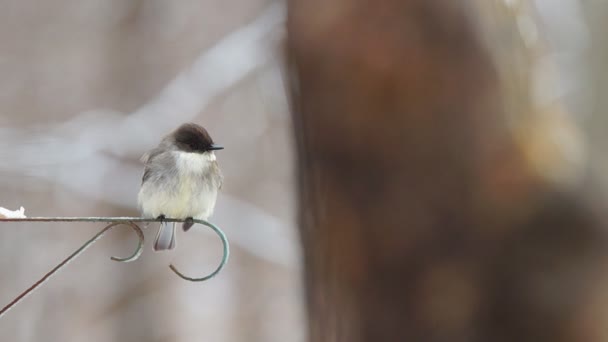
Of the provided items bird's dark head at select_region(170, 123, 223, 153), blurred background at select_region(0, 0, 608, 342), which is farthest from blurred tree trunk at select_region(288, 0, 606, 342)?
blurred background at select_region(0, 0, 608, 342)

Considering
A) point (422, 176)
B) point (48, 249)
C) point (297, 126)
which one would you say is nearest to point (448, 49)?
point (422, 176)

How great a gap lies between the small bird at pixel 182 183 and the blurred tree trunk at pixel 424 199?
0.70 meters

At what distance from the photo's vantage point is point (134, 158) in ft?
18.5

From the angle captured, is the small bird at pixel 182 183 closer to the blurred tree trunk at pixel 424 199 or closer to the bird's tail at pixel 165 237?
the bird's tail at pixel 165 237

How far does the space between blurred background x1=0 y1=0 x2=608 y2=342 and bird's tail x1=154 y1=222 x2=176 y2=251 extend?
2.40m

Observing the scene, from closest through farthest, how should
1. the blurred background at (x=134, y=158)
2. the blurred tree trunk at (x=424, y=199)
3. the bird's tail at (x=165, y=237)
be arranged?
1. the blurred tree trunk at (x=424, y=199)
2. the bird's tail at (x=165, y=237)
3. the blurred background at (x=134, y=158)

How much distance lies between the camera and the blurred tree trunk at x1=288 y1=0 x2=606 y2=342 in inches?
59.4

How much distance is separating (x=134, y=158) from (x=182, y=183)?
3353 mm

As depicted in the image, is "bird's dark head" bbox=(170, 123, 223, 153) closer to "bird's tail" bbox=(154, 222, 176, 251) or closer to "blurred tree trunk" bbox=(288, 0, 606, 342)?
"bird's tail" bbox=(154, 222, 176, 251)

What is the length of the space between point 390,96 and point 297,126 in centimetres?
22

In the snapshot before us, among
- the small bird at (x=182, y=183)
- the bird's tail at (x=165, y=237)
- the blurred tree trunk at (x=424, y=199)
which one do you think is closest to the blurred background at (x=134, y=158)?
the small bird at (x=182, y=183)

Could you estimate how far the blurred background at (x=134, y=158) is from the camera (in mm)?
5434

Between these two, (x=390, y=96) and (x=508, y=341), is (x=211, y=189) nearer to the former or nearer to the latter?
(x=390, y=96)

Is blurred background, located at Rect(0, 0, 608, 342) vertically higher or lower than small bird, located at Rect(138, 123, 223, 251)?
higher
